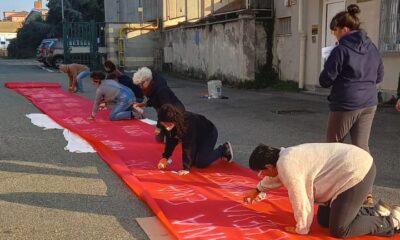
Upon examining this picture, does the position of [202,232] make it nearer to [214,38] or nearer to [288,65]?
[288,65]

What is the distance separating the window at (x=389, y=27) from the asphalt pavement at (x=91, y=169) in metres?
1.40

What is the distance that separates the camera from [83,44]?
79.6ft

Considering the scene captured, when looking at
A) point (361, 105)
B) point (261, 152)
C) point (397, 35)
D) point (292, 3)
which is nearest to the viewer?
point (261, 152)

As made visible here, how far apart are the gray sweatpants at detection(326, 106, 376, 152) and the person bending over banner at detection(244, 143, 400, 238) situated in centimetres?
66

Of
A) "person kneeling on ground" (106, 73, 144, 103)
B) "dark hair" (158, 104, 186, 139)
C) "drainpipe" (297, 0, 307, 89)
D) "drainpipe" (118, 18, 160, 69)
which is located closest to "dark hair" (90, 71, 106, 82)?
"person kneeling on ground" (106, 73, 144, 103)

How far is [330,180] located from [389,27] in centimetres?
802

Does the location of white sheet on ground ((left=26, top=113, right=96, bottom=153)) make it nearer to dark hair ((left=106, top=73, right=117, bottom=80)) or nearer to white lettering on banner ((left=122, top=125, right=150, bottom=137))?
white lettering on banner ((left=122, top=125, right=150, bottom=137))

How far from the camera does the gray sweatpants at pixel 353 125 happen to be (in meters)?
3.98

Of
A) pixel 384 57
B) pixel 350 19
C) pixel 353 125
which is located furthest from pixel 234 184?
pixel 384 57

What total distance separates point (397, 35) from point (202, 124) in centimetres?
656

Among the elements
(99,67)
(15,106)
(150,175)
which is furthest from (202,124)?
(99,67)

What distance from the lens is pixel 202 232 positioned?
3605 mm

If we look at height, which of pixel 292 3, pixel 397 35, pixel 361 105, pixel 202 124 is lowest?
pixel 202 124

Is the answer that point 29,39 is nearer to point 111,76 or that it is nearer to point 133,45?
point 133,45
